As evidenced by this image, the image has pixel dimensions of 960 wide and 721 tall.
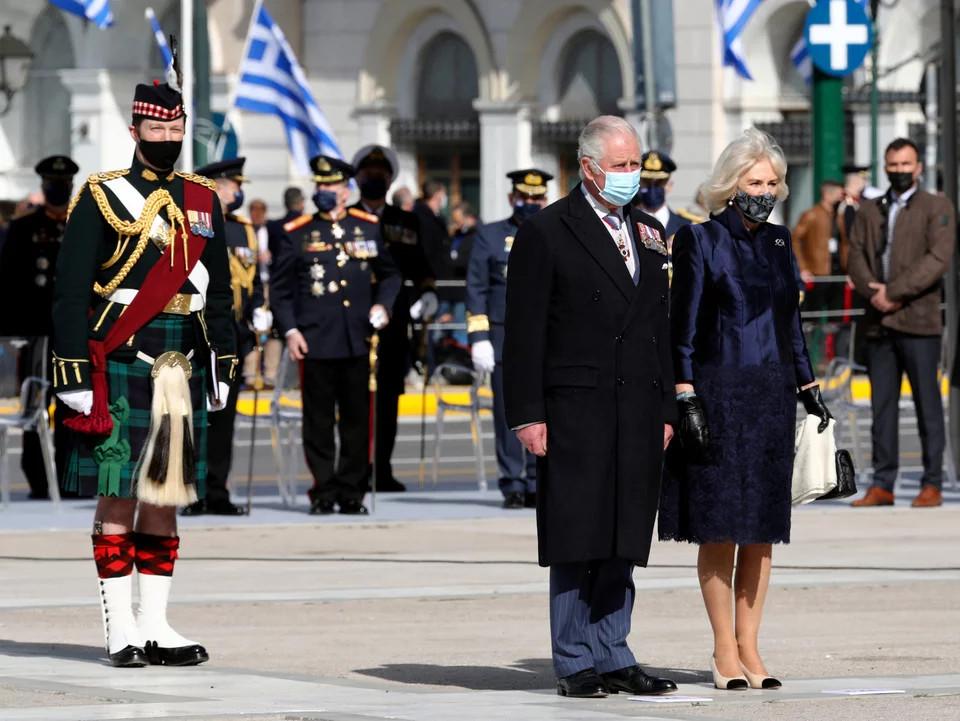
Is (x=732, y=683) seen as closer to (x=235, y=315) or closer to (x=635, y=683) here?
(x=635, y=683)

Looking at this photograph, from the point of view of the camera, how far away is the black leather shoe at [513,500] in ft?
51.8

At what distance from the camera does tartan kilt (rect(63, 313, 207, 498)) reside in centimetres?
961

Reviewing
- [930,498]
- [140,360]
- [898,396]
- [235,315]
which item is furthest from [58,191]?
[140,360]

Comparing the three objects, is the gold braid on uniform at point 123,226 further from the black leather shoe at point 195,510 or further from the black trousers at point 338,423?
the black leather shoe at point 195,510

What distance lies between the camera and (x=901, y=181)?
15.5 metres

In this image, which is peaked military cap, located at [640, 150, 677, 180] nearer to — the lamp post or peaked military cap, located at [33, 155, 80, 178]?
peaked military cap, located at [33, 155, 80, 178]

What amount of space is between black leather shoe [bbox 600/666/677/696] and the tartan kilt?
1.84 metres

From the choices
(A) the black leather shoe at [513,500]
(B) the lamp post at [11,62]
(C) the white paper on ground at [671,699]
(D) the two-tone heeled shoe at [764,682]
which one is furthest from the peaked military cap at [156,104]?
(B) the lamp post at [11,62]

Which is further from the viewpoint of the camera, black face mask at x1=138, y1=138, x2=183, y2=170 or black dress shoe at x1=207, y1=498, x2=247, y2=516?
black dress shoe at x1=207, y1=498, x2=247, y2=516

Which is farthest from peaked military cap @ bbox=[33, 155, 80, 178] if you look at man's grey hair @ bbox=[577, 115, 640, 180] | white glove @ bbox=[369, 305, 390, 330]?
man's grey hair @ bbox=[577, 115, 640, 180]

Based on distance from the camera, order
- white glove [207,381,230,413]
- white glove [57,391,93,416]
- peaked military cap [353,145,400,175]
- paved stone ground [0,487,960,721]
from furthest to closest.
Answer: peaked military cap [353,145,400,175] → white glove [207,381,230,413] → white glove [57,391,93,416] → paved stone ground [0,487,960,721]

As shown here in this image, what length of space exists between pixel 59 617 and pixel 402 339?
6601 millimetres

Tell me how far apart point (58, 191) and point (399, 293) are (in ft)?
6.98

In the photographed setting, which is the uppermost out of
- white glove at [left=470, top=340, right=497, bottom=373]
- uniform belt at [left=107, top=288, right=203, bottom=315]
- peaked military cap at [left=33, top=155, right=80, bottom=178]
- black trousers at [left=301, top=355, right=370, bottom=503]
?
peaked military cap at [left=33, top=155, right=80, bottom=178]
